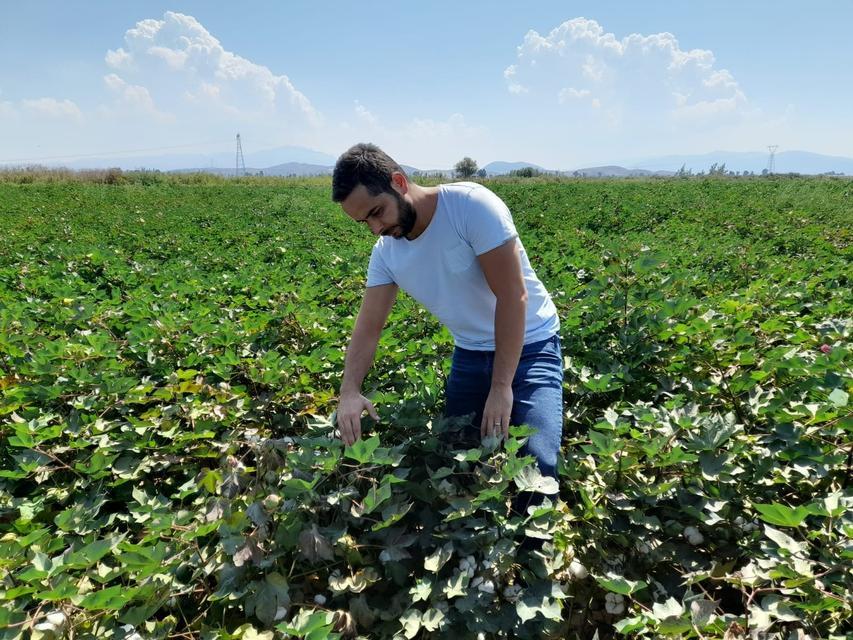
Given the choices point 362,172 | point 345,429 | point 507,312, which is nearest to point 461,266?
point 507,312

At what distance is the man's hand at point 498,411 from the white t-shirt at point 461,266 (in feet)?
1.21

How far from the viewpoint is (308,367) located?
112 inches

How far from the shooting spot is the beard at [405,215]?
6.51 feet

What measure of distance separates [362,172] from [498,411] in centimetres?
104

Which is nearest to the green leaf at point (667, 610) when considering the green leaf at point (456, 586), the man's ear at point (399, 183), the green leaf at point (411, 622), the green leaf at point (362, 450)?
the green leaf at point (456, 586)

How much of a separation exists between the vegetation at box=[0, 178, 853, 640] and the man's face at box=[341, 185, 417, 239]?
71 centimetres

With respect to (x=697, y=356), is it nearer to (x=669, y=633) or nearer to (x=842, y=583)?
(x=842, y=583)

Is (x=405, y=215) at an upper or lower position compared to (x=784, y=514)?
upper

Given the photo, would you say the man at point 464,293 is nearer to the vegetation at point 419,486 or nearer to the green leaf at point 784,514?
the vegetation at point 419,486

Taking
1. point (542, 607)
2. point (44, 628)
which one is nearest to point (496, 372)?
point (542, 607)

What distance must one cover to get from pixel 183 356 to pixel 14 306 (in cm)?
167

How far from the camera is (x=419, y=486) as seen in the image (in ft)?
5.41

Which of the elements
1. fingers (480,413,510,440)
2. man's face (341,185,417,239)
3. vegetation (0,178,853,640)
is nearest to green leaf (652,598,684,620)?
vegetation (0,178,853,640)

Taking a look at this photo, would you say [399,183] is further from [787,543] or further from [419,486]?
[787,543]
